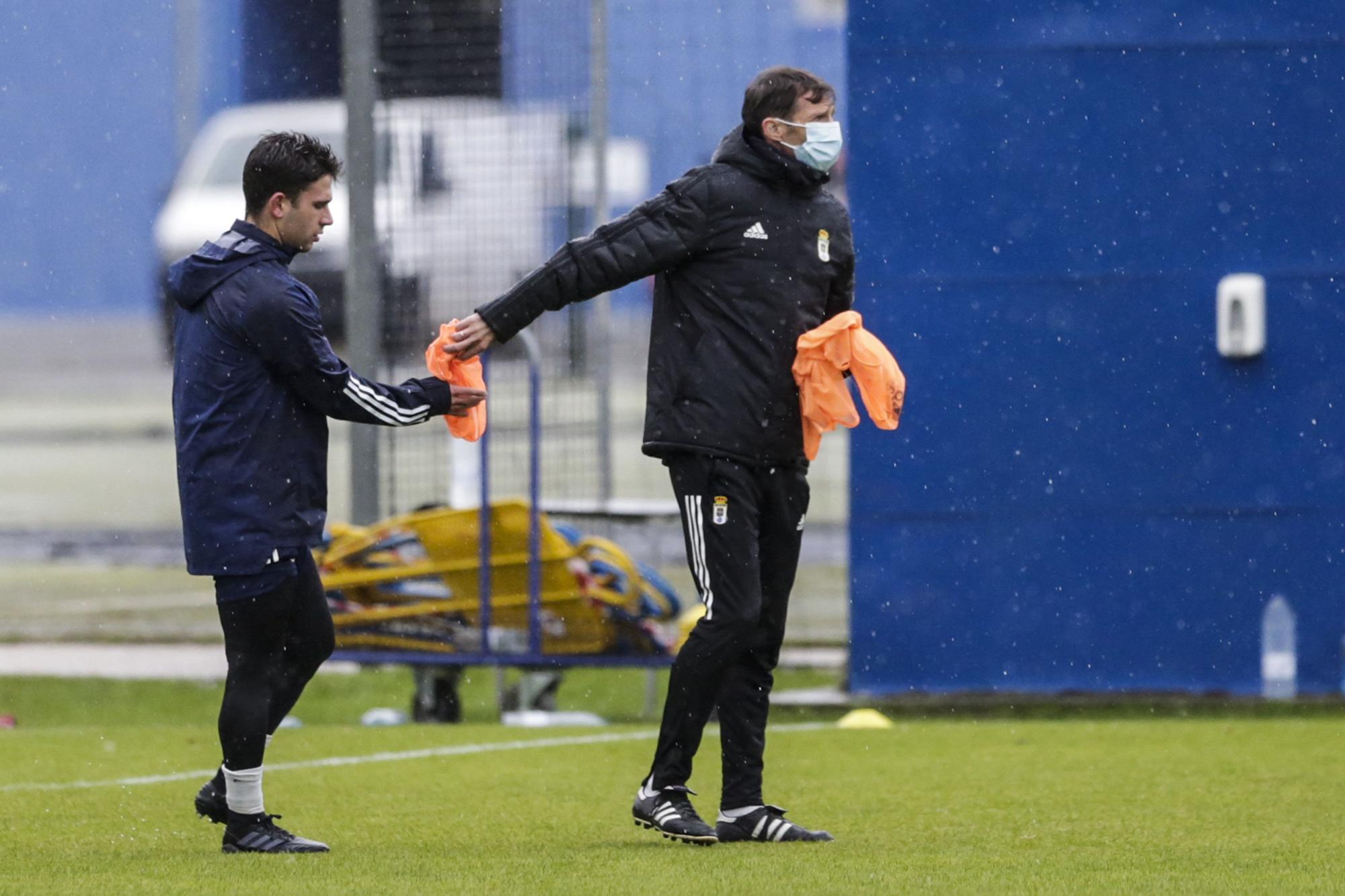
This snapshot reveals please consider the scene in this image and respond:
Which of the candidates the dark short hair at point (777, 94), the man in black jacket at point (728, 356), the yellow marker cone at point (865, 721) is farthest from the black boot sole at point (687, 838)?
the yellow marker cone at point (865, 721)

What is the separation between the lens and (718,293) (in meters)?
5.50

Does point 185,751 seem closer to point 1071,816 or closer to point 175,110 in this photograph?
point 1071,816

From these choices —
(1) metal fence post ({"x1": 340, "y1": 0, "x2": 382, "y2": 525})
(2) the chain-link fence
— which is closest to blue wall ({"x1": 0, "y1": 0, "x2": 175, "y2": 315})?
(2) the chain-link fence

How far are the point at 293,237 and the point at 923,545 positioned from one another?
13.9 feet

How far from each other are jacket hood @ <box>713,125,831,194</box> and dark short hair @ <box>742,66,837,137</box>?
0.04 metres

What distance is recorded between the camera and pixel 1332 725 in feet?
27.0

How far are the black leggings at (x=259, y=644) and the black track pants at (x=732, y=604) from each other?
0.92 meters

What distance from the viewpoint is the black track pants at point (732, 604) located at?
5449 millimetres

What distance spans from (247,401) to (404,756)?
267cm

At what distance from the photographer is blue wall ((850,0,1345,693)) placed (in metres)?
8.85

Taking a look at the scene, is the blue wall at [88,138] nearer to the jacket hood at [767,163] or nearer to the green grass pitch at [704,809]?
the green grass pitch at [704,809]

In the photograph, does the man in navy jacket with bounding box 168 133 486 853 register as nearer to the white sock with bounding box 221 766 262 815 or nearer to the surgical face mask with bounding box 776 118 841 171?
the white sock with bounding box 221 766 262 815

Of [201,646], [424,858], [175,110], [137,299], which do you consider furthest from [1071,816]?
[137,299]

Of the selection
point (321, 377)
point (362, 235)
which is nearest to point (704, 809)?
point (321, 377)
